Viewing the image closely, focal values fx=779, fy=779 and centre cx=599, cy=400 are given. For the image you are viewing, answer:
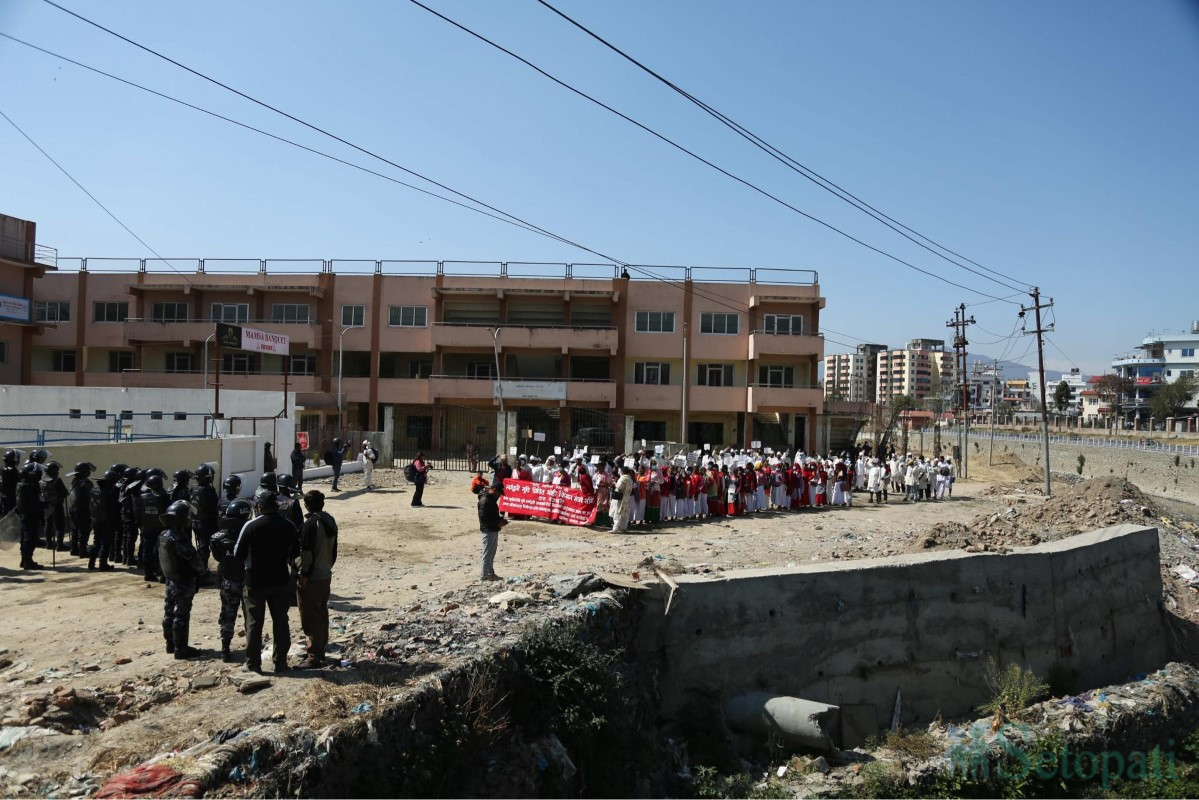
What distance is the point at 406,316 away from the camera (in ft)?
136

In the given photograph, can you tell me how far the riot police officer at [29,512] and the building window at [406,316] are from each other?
30387 mm

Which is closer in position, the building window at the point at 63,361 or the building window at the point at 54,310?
the building window at the point at 54,310

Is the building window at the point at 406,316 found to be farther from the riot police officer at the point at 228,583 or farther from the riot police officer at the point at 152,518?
the riot police officer at the point at 228,583

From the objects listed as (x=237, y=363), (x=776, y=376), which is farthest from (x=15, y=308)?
(x=776, y=376)

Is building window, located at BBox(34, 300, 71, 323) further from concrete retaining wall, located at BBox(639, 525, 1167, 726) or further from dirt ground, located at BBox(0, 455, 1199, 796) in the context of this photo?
concrete retaining wall, located at BBox(639, 525, 1167, 726)

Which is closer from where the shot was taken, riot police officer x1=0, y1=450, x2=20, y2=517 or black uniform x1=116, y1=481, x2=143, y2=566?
black uniform x1=116, y1=481, x2=143, y2=566

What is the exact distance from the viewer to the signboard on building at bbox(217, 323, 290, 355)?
69.4 feet

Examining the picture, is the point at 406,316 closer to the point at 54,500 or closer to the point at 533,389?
the point at 533,389

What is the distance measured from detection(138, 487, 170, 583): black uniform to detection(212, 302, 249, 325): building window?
33.5 meters

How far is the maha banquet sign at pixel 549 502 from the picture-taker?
1848cm

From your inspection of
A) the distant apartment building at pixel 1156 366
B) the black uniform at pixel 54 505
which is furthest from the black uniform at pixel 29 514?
the distant apartment building at pixel 1156 366

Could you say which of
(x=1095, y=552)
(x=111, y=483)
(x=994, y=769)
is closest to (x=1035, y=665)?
(x=1095, y=552)

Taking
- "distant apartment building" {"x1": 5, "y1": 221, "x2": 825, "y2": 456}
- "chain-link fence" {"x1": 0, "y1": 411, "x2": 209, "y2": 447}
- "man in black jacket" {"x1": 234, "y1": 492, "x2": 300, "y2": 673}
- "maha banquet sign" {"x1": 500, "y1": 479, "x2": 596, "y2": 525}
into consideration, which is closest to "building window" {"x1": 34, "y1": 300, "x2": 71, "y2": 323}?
"distant apartment building" {"x1": 5, "y1": 221, "x2": 825, "y2": 456}

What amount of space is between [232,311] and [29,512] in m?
33.4
